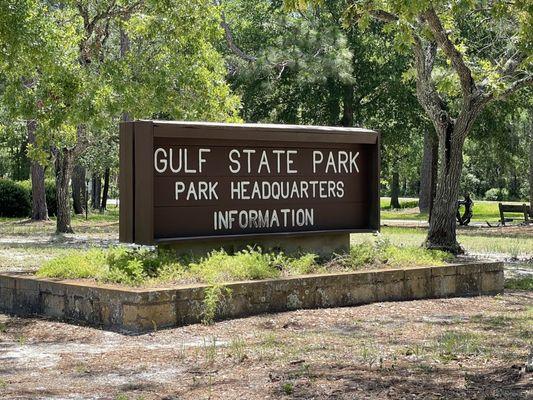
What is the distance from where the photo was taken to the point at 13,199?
3966 cm

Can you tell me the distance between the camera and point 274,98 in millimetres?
35156

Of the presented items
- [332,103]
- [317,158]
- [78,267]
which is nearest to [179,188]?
[78,267]

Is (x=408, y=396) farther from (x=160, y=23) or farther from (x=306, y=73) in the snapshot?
(x=306, y=73)

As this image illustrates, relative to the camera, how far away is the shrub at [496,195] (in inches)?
3051

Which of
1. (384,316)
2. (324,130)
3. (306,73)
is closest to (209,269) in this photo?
(384,316)

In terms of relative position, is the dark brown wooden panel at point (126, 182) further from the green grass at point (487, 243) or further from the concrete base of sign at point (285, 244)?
the green grass at point (487, 243)

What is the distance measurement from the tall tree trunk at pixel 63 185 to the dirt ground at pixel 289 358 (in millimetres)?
16329

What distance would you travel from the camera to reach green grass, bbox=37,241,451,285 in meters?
9.80

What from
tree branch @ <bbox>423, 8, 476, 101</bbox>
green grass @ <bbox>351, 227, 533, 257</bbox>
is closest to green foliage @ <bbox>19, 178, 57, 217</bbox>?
green grass @ <bbox>351, 227, 533, 257</bbox>

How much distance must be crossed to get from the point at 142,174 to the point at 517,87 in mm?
8244

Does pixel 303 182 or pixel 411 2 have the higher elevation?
pixel 411 2

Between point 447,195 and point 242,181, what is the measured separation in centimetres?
607

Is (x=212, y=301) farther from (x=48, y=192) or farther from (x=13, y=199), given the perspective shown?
(x=13, y=199)

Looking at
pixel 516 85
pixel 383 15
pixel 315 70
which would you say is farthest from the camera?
pixel 315 70
